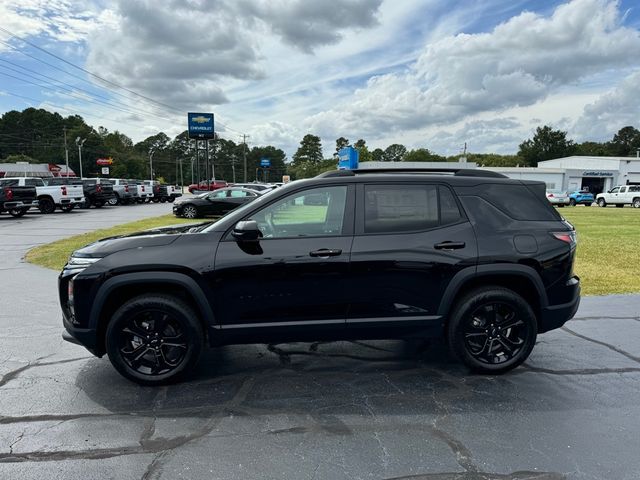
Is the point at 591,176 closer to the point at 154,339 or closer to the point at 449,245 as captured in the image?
the point at 449,245

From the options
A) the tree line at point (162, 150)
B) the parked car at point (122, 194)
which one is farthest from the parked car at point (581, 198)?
the tree line at point (162, 150)

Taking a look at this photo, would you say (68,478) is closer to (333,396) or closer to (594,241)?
(333,396)

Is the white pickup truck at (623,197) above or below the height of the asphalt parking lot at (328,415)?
above

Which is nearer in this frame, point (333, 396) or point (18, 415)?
point (18, 415)

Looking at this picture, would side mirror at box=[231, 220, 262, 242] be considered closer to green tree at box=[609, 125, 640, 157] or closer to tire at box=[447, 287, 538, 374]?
tire at box=[447, 287, 538, 374]

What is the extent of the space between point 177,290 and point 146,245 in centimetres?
46

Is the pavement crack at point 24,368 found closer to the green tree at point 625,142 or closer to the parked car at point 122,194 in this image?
the parked car at point 122,194

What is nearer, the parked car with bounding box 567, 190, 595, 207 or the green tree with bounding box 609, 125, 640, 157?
the parked car with bounding box 567, 190, 595, 207

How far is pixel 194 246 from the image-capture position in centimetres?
379

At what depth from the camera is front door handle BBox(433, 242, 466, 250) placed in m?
3.94

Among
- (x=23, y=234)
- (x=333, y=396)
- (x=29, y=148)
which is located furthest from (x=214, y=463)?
(x=29, y=148)

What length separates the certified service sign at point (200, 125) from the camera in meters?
40.7

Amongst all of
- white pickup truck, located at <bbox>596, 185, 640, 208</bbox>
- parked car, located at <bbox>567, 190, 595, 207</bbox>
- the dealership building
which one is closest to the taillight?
white pickup truck, located at <bbox>596, 185, 640, 208</bbox>

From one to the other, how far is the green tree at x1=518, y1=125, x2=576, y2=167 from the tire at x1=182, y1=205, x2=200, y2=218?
408ft
